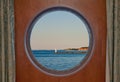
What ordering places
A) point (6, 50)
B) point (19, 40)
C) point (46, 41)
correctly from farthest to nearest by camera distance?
1. point (46, 41)
2. point (19, 40)
3. point (6, 50)

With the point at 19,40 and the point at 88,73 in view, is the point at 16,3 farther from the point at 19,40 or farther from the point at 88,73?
the point at 88,73

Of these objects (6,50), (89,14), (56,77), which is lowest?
(56,77)

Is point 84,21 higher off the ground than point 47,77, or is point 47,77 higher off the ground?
point 84,21

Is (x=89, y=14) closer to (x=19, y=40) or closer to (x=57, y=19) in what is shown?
(x=19, y=40)

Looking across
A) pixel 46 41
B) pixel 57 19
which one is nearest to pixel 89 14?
pixel 46 41

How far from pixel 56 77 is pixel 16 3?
841 millimetres

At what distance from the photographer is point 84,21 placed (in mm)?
2436

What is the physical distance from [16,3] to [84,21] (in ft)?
2.35

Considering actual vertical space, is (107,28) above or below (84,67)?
above

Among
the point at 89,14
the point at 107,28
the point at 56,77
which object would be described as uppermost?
the point at 89,14

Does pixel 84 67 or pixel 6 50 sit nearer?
pixel 6 50

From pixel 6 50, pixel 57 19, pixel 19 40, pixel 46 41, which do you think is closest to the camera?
pixel 6 50

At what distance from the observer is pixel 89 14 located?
235cm

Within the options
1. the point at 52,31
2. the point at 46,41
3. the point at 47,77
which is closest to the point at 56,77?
the point at 47,77
